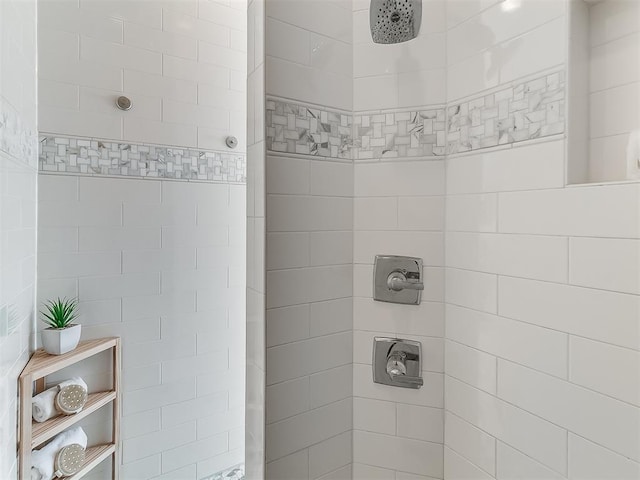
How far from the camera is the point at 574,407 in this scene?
80 centimetres

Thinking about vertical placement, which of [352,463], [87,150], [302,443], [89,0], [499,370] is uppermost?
[89,0]

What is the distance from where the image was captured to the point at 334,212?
1.13 m

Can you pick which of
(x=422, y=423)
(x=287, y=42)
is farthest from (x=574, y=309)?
(x=287, y=42)

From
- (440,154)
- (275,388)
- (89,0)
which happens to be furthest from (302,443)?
(89,0)

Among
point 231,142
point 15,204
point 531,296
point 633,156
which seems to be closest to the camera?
point 633,156

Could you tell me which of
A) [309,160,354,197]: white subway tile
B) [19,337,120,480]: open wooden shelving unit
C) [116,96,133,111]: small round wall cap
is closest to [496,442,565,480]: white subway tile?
[309,160,354,197]: white subway tile

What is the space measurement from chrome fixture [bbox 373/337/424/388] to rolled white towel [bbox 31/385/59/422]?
124 centimetres

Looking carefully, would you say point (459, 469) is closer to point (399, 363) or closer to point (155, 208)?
point (399, 363)

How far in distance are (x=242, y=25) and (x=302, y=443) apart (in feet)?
6.40

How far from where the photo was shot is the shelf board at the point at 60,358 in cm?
134

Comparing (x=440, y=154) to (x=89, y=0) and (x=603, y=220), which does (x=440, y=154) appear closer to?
(x=603, y=220)

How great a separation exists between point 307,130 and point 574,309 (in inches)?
31.2

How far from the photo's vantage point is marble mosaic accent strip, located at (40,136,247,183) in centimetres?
156

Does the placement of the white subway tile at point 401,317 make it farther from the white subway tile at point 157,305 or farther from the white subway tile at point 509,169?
the white subway tile at point 157,305
